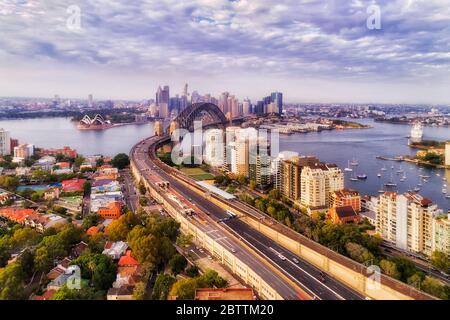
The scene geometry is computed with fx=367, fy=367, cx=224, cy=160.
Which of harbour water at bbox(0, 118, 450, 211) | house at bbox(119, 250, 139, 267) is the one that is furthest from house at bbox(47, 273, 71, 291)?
harbour water at bbox(0, 118, 450, 211)

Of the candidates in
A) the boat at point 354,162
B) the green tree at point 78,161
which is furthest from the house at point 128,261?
the boat at point 354,162

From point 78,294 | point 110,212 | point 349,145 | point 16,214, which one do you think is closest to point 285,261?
point 78,294

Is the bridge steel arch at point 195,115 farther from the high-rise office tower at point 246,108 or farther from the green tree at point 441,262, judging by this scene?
the green tree at point 441,262

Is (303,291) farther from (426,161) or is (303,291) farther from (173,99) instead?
(173,99)

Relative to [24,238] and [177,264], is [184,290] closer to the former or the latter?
[177,264]

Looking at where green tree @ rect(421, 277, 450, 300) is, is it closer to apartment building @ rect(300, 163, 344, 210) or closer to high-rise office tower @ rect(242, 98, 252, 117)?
apartment building @ rect(300, 163, 344, 210)
